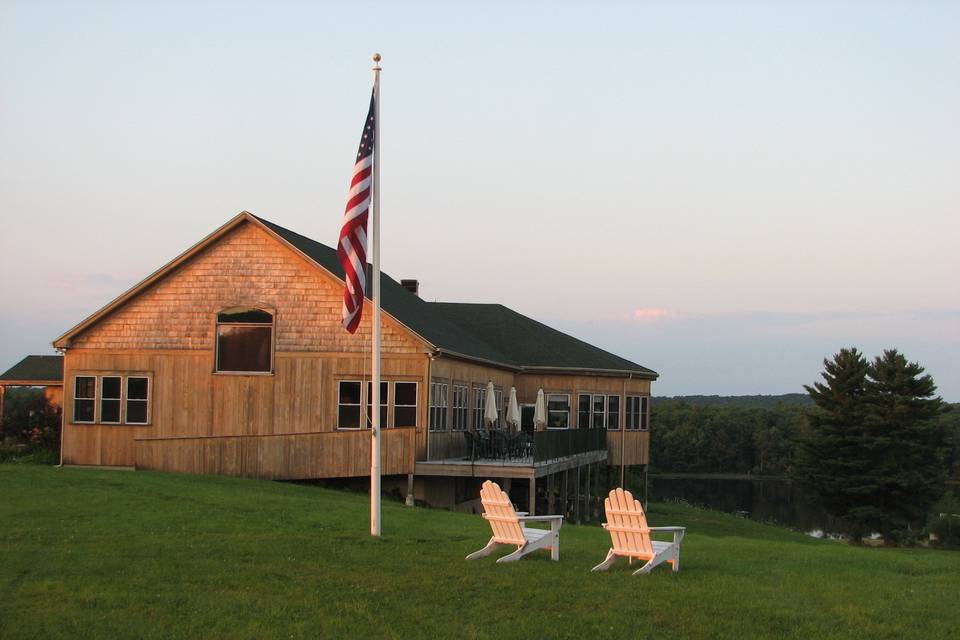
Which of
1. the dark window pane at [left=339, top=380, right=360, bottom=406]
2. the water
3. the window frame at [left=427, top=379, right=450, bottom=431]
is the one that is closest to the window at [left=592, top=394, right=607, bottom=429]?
the window frame at [left=427, top=379, right=450, bottom=431]

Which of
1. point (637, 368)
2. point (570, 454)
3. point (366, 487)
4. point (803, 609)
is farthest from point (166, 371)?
point (803, 609)

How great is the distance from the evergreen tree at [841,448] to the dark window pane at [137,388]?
35923 millimetres

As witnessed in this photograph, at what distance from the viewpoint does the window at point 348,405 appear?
27812 mm

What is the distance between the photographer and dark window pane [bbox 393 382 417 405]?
2756cm

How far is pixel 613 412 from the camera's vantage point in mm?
38906

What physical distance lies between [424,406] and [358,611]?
56.4 feet

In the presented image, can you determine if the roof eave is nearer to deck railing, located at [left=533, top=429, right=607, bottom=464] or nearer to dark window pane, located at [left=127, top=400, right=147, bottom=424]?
dark window pane, located at [left=127, top=400, right=147, bottom=424]

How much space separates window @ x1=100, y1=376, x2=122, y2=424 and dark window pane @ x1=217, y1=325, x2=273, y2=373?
8.69 ft

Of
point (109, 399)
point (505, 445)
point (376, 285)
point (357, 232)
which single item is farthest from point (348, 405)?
point (357, 232)

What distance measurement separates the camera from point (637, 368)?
39562 millimetres

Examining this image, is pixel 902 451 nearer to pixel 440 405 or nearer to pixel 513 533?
pixel 440 405

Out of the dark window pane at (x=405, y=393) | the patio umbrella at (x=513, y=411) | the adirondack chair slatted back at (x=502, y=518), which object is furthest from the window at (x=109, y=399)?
the adirondack chair slatted back at (x=502, y=518)

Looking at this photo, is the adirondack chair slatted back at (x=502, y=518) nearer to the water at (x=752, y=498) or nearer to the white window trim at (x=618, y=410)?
the white window trim at (x=618, y=410)

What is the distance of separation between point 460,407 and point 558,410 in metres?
7.91
